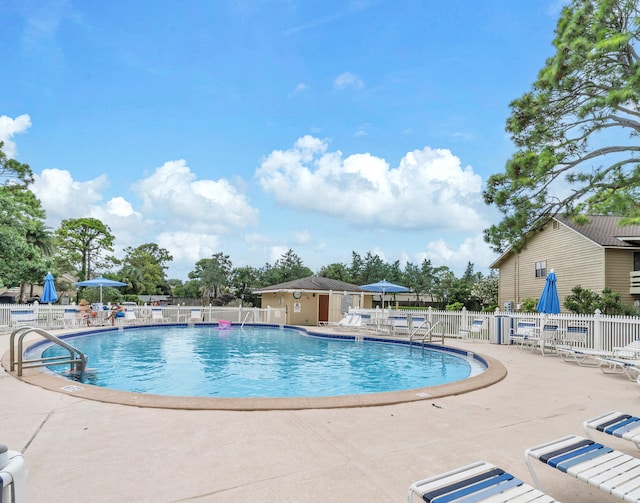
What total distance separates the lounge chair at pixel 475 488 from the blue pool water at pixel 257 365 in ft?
17.8

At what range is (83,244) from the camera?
3834 cm

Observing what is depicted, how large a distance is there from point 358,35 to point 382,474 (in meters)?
15.5

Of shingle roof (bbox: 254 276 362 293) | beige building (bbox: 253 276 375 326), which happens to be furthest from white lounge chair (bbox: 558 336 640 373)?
shingle roof (bbox: 254 276 362 293)

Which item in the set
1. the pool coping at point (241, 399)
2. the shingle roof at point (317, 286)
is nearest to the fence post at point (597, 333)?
the pool coping at point (241, 399)

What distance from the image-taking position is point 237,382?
865 centimetres

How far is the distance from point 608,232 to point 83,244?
132ft

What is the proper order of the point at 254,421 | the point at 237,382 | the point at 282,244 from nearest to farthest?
the point at 254,421
the point at 237,382
the point at 282,244

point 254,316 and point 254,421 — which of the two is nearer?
point 254,421

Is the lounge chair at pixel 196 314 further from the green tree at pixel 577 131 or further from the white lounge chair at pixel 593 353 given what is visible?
the white lounge chair at pixel 593 353

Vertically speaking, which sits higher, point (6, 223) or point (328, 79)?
point (328, 79)

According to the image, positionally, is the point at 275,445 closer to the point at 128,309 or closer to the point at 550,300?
the point at 550,300

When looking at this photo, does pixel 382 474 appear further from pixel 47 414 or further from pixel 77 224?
pixel 77 224

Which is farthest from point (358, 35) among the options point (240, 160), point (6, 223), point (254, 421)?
point (6, 223)

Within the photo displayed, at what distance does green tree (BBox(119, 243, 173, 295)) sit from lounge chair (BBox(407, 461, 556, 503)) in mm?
39825
